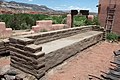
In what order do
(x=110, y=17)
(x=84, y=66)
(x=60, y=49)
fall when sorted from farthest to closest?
1. (x=110, y=17)
2. (x=84, y=66)
3. (x=60, y=49)

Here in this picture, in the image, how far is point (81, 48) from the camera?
27.4ft

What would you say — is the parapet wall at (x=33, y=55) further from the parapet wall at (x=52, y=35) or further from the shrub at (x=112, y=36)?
the shrub at (x=112, y=36)

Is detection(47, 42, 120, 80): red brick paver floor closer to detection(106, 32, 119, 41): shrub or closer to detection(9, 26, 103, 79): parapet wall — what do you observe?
detection(9, 26, 103, 79): parapet wall

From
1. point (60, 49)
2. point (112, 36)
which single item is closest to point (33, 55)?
point (60, 49)

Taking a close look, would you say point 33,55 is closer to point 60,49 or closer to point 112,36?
point 60,49

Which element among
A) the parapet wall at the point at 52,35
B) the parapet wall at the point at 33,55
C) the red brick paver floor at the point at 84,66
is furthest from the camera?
the parapet wall at the point at 52,35

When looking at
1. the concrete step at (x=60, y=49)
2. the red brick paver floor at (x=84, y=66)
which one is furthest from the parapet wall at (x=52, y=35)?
the red brick paver floor at (x=84, y=66)

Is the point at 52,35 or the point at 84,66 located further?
the point at 52,35

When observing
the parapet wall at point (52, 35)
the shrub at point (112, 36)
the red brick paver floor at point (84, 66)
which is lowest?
the red brick paver floor at point (84, 66)

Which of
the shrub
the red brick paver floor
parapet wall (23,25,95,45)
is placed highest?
parapet wall (23,25,95,45)

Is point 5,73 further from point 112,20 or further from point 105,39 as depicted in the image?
point 112,20

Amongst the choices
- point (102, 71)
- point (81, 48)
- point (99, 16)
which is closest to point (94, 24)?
point (99, 16)

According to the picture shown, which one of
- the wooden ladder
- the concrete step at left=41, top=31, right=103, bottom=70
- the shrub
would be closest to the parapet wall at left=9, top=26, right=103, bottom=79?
the concrete step at left=41, top=31, right=103, bottom=70

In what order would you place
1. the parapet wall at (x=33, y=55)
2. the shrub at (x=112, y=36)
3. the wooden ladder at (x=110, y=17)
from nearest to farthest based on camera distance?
the parapet wall at (x=33, y=55) < the shrub at (x=112, y=36) < the wooden ladder at (x=110, y=17)
